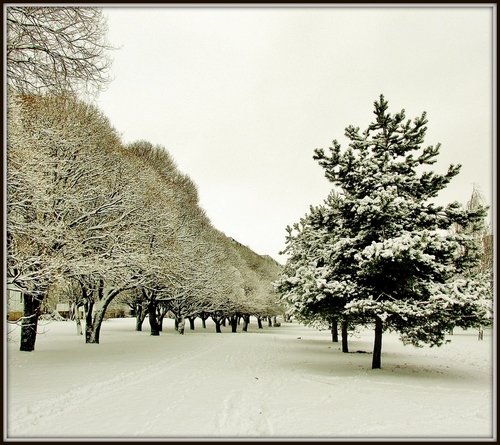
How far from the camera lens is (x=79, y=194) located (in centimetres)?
1714

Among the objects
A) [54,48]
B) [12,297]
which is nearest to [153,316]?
[12,297]

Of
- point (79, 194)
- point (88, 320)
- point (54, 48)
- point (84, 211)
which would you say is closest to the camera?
point (54, 48)

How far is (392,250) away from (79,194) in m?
13.1

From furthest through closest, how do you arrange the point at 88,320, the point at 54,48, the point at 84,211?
1. the point at 88,320
2. the point at 84,211
3. the point at 54,48

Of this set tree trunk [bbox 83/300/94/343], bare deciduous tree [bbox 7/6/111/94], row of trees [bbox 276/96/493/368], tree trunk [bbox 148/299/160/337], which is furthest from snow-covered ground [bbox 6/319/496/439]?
tree trunk [bbox 148/299/160/337]

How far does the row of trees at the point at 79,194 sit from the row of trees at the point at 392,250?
8197mm

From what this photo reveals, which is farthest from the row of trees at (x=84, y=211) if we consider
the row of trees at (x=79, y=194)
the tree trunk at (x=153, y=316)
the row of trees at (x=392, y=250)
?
the row of trees at (x=392, y=250)

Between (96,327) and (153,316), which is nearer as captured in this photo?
(96,327)

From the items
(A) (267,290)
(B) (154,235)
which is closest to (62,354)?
(B) (154,235)

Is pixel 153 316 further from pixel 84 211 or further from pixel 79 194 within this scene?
pixel 79 194

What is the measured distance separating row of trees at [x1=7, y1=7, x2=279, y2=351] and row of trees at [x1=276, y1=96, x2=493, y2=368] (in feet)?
26.9

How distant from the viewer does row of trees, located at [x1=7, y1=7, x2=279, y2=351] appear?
9039mm

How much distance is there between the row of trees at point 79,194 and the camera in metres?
9.04

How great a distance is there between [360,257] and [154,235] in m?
13.5
